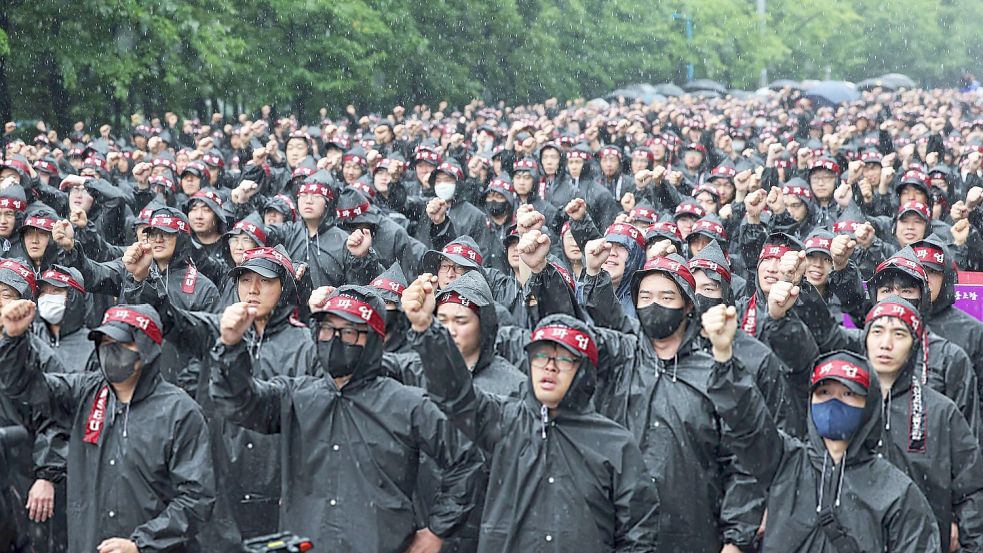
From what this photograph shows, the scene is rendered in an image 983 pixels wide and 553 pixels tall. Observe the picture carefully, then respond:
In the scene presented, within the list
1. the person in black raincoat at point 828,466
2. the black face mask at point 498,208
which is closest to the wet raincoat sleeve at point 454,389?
the person in black raincoat at point 828,466

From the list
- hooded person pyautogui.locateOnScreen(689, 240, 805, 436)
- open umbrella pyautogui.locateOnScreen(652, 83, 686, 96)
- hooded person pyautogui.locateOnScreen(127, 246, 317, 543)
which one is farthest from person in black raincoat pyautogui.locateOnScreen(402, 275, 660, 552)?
open umbrella pyautogui.locateOnScreen(652, 83, 686, 96)

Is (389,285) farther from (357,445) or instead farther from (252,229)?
(357,445)

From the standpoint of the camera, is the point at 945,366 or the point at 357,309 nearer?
the point at 357,309

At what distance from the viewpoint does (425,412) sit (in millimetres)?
6875

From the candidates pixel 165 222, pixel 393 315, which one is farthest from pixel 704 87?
pixel 393 315

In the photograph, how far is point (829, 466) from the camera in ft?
21.6

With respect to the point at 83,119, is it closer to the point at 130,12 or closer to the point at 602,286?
the point at 130,12

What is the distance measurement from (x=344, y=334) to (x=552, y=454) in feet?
3.68

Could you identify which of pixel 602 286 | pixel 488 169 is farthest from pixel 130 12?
pixel 602 286

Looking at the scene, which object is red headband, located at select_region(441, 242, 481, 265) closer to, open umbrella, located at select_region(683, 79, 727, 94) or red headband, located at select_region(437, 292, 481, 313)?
red headband, located at select_region(437, 292, 481, 313)

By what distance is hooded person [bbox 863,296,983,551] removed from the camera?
728cm

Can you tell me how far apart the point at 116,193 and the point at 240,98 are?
56.5ft

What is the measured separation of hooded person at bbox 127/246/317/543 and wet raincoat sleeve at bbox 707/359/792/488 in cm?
258

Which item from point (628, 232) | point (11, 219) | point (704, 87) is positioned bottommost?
point (628, 232)
